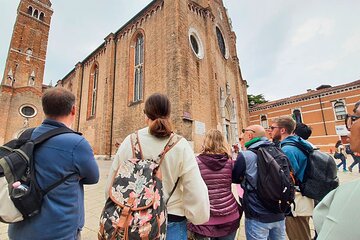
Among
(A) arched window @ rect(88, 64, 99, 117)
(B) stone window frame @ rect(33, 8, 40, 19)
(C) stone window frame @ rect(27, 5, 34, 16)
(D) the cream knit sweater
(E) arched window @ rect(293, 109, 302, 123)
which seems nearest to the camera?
(D) the cream knit sweater

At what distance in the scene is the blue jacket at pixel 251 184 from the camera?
6.06 ft

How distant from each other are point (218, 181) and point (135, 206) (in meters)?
1.10

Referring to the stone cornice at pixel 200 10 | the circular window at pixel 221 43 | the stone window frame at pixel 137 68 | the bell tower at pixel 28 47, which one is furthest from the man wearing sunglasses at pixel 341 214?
the bell tower at pixel 28 47

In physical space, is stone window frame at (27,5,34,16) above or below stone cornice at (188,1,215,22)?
above

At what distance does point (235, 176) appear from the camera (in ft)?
6.72

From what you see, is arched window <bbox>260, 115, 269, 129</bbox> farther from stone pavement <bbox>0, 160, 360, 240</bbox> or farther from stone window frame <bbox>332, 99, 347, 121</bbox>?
stone pavement <bbox>0, 160, 360, 240</bbox>

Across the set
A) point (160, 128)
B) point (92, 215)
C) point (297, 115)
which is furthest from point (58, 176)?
point (297, 115)

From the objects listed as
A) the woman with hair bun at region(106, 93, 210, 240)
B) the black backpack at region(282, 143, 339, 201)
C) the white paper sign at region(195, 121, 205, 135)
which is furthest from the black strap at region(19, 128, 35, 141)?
the white paper sign at region(195, 121, 205, 135)

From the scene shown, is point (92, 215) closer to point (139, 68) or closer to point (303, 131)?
point (303, 131)

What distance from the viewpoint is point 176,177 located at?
4.65ft

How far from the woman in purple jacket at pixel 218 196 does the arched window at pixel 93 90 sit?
17.3 meters

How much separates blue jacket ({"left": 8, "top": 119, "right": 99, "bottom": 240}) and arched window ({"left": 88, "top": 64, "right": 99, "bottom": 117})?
677 inches

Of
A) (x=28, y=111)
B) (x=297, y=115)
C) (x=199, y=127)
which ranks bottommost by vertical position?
(x=199, y=127)

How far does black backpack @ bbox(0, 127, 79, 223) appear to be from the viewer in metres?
1.17
